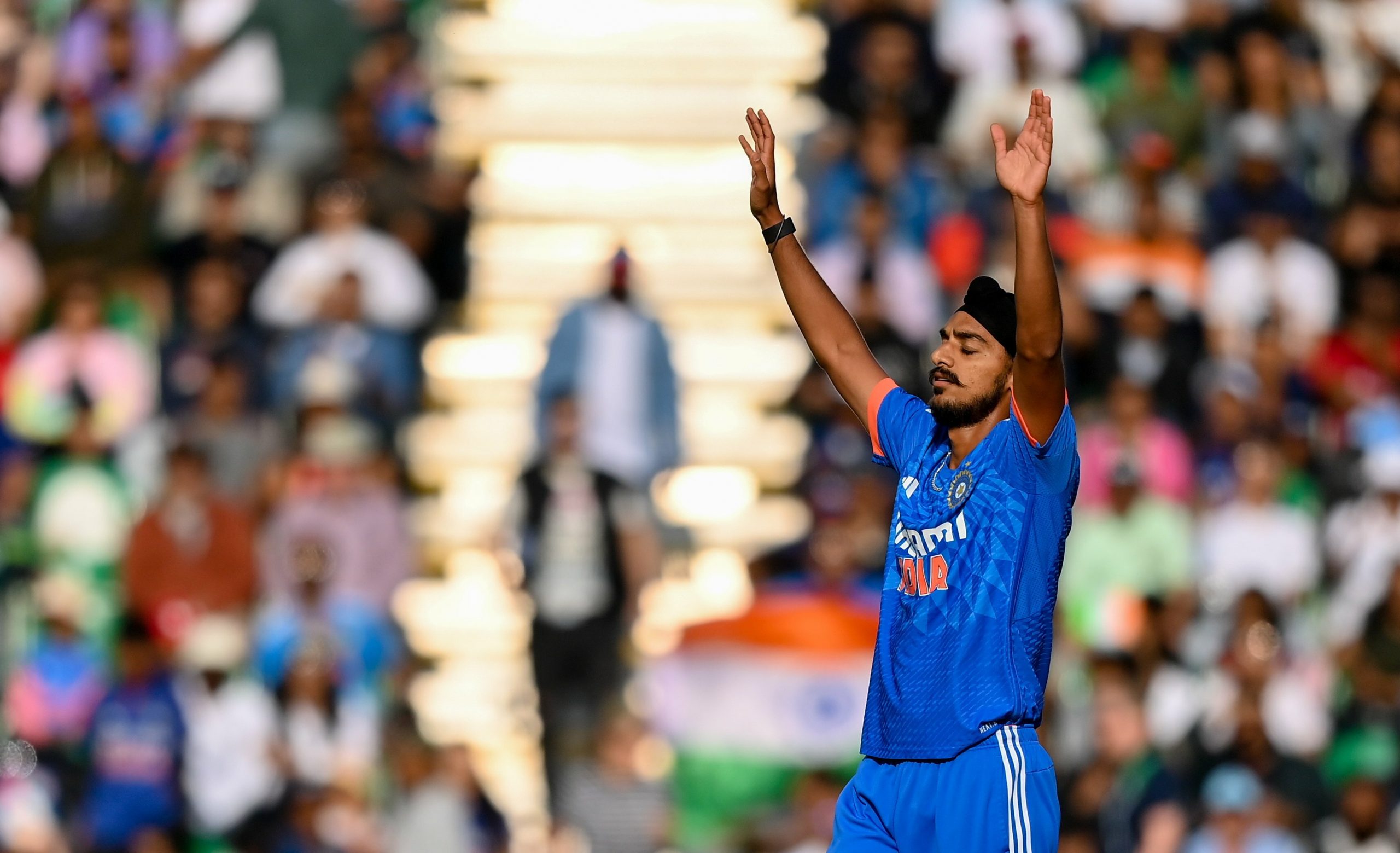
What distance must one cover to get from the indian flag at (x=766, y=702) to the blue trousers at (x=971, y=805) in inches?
191

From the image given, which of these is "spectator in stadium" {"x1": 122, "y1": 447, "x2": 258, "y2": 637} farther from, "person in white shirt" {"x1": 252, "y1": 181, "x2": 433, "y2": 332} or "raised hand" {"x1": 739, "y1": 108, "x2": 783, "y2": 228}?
"raised hand" {"x1": 739, "y1": 108, "x2": 783, "y2": 228}

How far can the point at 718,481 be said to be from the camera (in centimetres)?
1349

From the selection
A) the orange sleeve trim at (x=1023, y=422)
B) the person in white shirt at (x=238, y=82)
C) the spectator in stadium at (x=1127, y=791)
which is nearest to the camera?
the orange sleeve trim at (x=1023, y=422)

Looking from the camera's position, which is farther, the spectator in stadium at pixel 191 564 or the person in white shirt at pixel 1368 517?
the person in white shirt at pixel 1368 517

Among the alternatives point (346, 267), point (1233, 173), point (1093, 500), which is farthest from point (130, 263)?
point (1233, 173)

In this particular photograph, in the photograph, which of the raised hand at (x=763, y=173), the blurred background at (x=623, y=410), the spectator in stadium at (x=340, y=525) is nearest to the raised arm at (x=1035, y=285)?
the raised hand at (x=763, y=173)

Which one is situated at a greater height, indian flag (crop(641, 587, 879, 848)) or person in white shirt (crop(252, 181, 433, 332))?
person in white shirt (crop(252, 181, 433, 332))

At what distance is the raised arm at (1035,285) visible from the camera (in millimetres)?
5355

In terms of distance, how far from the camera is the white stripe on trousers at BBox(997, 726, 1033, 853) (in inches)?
221

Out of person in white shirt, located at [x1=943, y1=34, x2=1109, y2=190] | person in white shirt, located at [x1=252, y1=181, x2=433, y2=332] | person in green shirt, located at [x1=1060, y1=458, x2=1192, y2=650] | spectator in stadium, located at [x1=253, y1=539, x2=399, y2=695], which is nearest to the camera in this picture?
spectator in stadium, located at [x1=253, y1=539, x2=399, y2=695]

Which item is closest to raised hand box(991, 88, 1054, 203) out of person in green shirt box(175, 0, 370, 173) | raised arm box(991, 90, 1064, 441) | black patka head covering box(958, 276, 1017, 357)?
raised arm box(991, 90, 1064, 441)

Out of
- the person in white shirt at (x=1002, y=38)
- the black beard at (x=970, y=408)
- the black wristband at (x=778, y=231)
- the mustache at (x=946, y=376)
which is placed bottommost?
the black beard at (x=970, y=408)

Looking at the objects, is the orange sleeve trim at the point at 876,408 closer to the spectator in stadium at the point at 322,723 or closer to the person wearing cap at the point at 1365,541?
the spectator in stadium at the point at 322,723

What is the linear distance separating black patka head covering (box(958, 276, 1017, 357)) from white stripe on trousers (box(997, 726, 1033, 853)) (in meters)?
0.98
